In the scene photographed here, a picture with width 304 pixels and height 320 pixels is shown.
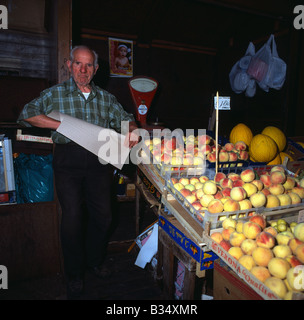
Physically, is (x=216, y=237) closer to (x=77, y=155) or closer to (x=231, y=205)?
(x=231, y=205)

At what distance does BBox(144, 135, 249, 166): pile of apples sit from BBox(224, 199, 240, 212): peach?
51 cm

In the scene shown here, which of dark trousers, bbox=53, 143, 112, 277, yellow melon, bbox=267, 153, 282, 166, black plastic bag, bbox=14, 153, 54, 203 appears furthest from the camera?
yellow melon, bbox=267, 153, 282, 166

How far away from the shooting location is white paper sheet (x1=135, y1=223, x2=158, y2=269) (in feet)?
7.27

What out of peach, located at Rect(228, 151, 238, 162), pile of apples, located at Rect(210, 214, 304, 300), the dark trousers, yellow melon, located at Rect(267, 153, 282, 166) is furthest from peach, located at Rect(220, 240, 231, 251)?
yellow melon, located at Rect(267, 153, 282, 166)

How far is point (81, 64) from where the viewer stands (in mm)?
1812

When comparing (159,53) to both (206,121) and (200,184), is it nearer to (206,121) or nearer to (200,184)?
(206,121)

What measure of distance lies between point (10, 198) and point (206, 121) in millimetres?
3102

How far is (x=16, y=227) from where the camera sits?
6.81 ft

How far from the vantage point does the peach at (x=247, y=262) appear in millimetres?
1100

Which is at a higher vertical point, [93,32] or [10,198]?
[93,32]

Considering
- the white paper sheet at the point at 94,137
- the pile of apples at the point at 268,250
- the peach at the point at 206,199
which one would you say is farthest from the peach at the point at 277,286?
the white paper sheet at the point at 94,137

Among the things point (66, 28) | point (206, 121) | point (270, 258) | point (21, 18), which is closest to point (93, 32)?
point (21, 18)

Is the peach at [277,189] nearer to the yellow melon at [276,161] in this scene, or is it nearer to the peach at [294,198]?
the peach at [294,198]

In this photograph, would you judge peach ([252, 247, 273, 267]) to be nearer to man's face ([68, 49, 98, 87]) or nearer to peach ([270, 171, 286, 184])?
peach ([270, 171, 286, 184])
